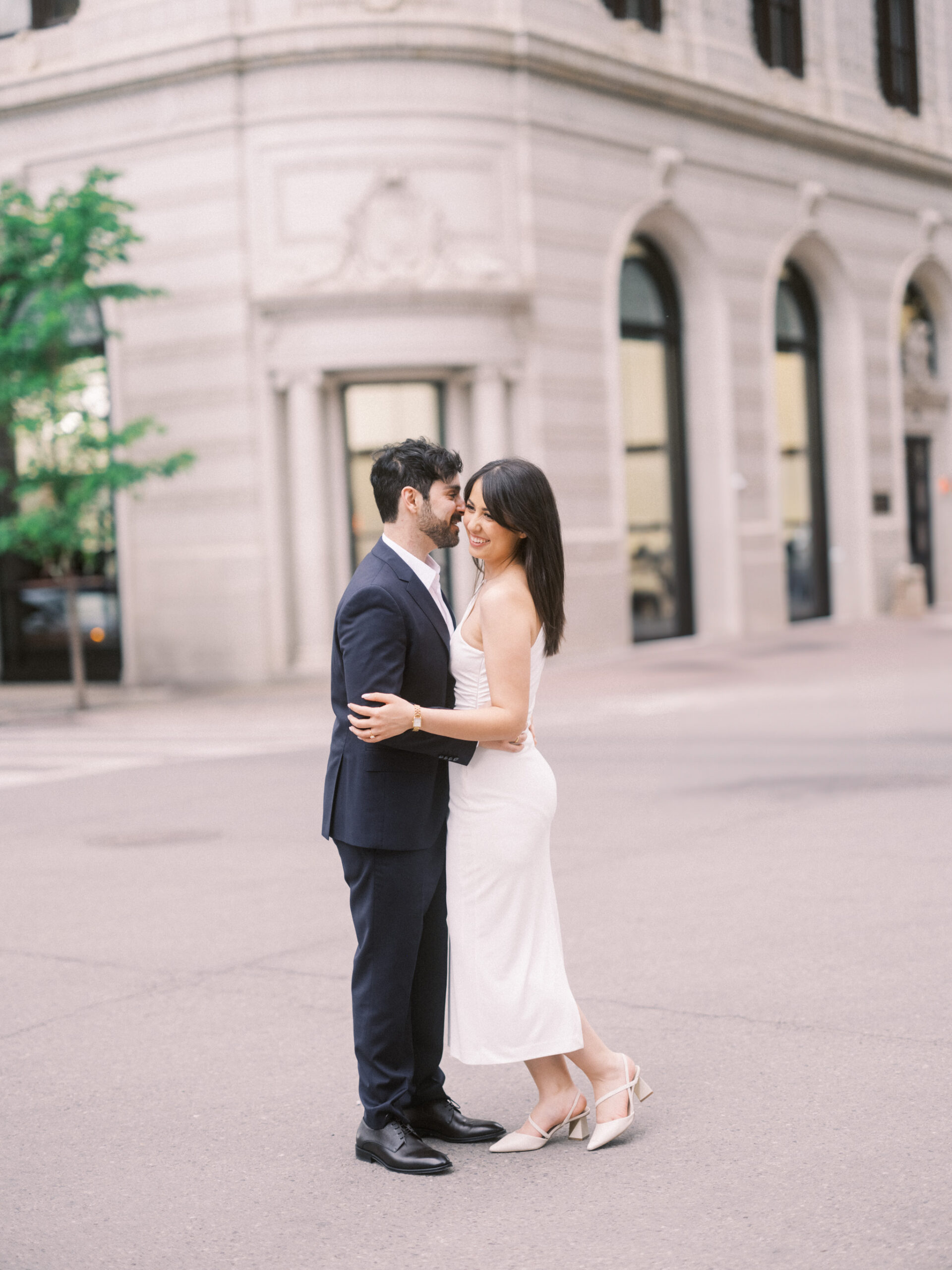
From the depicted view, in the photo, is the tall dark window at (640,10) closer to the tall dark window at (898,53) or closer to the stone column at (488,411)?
the stone column at (488,411)

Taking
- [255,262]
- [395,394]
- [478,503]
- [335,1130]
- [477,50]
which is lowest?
[335,1130]

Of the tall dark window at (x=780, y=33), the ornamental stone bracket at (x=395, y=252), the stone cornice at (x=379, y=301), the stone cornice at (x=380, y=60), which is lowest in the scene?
the stone cornice at (x=379, y=301)

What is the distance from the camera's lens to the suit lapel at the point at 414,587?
165 inches

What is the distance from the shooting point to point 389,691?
13.3ft

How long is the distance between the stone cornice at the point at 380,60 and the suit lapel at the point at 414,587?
17.8 m

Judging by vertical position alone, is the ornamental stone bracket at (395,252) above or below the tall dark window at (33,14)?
below

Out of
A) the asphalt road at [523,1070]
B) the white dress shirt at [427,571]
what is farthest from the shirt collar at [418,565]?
the asphalt road at [523,1070]

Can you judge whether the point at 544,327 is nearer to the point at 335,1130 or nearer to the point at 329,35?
the point at 329,35

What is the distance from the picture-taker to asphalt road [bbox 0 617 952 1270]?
3744 millimetres

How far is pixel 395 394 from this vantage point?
21.5 metres

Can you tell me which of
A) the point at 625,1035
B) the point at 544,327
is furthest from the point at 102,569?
the point at 625,1035

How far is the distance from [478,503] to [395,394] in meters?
17.6

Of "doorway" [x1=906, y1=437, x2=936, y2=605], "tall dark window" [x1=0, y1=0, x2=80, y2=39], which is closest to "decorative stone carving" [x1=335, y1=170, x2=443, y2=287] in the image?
"tall dark window" [x1=0, y1=0, x2=80, y2=39]

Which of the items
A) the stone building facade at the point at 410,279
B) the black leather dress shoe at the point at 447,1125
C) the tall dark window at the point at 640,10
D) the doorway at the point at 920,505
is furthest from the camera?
the doorway at the point at 920,505
